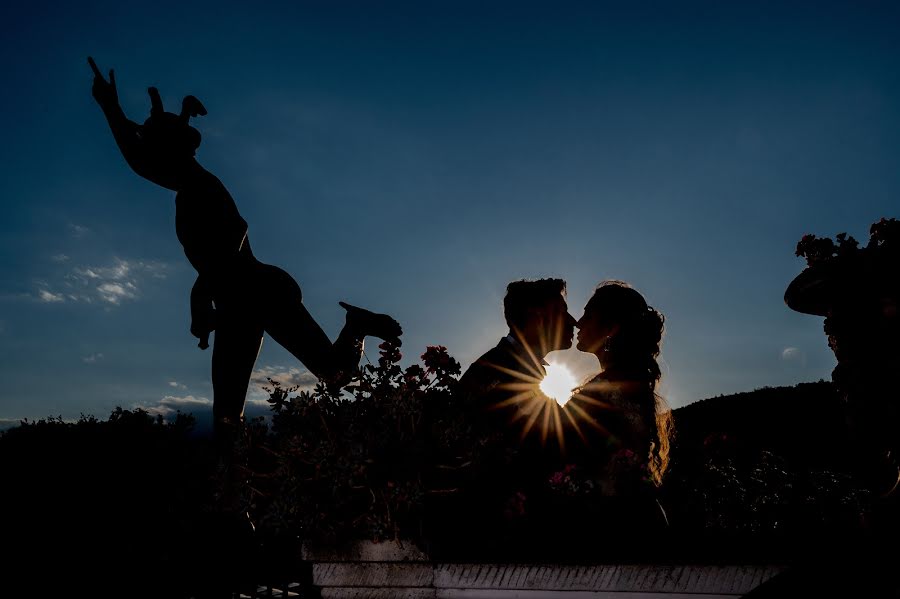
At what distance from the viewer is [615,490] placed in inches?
127

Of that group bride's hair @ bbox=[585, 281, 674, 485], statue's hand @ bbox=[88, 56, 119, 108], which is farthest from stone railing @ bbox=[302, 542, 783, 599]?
statue's hand @ bbox=[88, 56, 119, 108]

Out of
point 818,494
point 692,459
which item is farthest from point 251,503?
point 818,494

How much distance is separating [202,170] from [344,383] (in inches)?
126

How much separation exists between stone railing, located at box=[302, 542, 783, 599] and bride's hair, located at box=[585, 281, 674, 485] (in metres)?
1.45

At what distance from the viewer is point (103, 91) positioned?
5137mm

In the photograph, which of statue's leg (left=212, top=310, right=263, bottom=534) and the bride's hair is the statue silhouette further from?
the bride's hair

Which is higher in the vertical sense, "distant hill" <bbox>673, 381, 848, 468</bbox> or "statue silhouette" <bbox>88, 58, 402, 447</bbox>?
"statue silhouette" <bbox>88, 58, 402, 447</bbox>

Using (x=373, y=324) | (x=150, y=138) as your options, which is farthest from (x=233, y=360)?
(x=150, y=138)

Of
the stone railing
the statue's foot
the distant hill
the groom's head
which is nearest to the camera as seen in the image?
the stone railing

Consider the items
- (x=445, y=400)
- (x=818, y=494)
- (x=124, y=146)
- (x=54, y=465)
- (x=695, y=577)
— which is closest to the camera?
(x=695, y=577)

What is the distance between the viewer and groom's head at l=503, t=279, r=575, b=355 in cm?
445

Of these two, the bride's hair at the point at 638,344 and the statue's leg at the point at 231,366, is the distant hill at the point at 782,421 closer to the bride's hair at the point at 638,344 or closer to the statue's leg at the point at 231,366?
the bride's hair at the point at 638,344

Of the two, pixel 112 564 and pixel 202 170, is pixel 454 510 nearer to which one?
pixel 202 170

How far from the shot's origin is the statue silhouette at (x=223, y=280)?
5227mm
